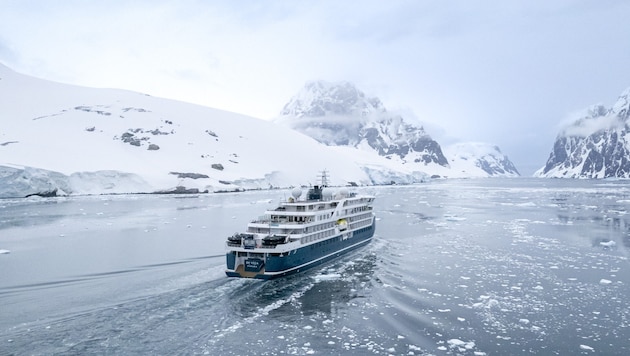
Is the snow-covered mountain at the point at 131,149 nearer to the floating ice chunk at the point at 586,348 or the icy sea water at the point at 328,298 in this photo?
the icy sea water at the point at 328,298

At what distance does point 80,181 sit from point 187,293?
98242mm

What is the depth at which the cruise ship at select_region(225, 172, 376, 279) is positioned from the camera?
29.7 m

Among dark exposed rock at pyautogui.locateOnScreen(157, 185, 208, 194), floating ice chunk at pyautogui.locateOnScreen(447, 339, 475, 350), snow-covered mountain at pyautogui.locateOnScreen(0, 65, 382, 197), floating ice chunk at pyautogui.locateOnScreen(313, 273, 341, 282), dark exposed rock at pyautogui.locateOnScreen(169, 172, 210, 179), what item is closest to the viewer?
floating ice chunk at pyautogui.locateOnScreen(447, 339, 475, 350)

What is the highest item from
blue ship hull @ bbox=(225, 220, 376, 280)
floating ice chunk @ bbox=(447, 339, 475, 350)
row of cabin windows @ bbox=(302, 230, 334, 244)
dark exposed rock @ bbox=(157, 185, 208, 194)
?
dark exposed rock @ bbox=(157, 185, 208, 194)

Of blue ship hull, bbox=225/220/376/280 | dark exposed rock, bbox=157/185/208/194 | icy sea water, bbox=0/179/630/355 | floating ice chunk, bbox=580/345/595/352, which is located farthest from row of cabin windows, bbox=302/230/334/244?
dark exposed rock, bbox=157/185/208/194

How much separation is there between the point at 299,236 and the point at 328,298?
23.4 feet

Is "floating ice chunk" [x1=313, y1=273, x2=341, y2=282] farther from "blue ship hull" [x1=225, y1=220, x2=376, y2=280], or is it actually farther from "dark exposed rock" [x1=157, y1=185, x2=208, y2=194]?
"dark exposed rock" [x1=157, y1=185, x2=208, y2=194]

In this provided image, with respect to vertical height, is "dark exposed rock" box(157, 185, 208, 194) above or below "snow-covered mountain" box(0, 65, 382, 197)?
below

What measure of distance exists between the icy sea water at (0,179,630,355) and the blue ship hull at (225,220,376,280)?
746 millimetres

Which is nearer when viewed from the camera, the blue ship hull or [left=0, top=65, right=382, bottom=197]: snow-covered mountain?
the blue ship hull

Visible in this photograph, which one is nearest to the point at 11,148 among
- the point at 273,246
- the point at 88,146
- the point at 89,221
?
the point at 88,146

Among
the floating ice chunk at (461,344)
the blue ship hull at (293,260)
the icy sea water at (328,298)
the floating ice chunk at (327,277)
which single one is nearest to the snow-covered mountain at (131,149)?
the icy sea water at (328,298)

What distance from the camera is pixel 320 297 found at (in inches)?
1035

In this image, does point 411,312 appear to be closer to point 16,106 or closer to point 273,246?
point 273,246
